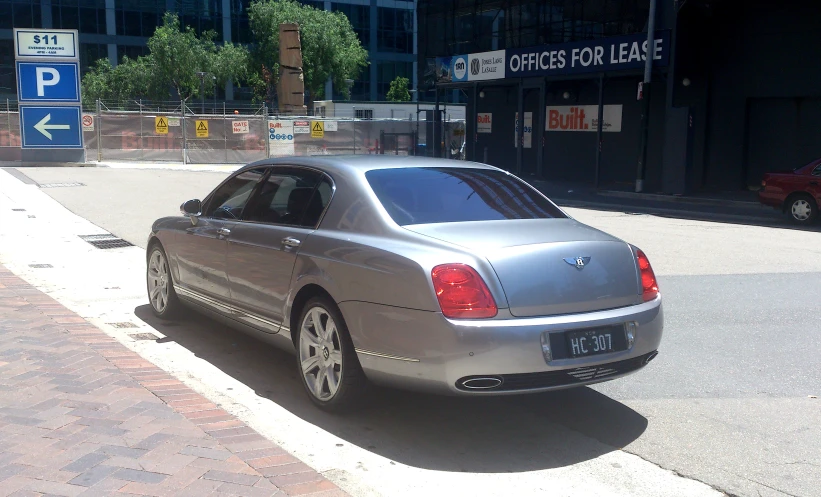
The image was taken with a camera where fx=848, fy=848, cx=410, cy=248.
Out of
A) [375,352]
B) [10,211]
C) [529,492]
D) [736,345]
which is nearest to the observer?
[529,492]

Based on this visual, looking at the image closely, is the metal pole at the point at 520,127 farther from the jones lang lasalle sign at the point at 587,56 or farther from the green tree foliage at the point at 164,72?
the green tree foliage at the point at 164,72

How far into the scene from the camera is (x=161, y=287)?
7699 mm

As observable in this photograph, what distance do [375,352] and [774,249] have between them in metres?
9.83

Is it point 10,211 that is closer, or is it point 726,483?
point 726,483

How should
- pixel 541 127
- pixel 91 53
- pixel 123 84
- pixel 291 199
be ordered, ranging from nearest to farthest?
pixel 291 199 → pixel 541 127 → pixel 123 84 → pixel 91 53

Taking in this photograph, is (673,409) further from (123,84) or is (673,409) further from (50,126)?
(123,84)

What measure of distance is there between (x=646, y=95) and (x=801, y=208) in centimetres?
743

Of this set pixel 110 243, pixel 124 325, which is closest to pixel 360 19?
pixel 110 243

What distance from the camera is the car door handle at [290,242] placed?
18.0 ft

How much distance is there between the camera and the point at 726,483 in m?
4.31

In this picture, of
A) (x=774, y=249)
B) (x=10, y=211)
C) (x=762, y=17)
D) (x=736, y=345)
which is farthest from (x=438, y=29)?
(x=736, y=345)

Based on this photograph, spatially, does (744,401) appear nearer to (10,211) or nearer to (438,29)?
A: (10,211)

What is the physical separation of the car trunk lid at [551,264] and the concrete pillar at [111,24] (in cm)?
6200

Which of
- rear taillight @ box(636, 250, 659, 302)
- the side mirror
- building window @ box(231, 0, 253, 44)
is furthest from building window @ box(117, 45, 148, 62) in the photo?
rear taillight @ box(636, 250, 659, 302)
